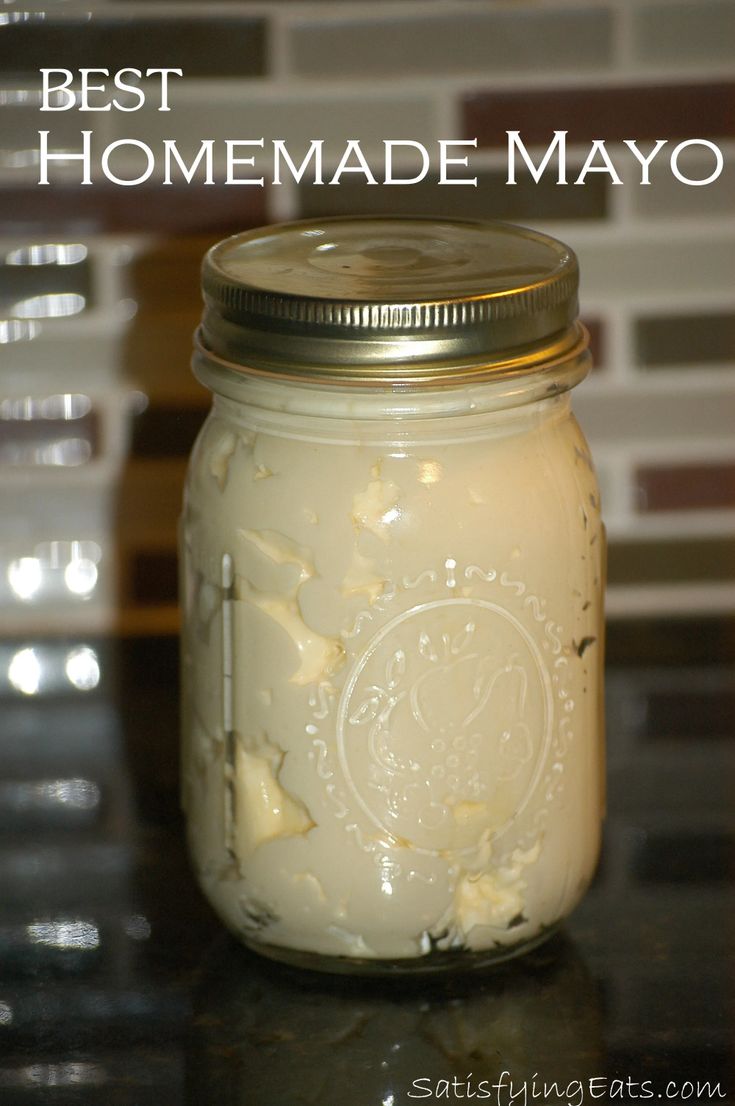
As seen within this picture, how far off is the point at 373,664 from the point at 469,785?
8 cm

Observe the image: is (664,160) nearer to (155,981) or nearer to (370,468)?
(370,468)

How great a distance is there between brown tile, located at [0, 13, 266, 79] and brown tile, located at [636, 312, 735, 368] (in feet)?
1.17

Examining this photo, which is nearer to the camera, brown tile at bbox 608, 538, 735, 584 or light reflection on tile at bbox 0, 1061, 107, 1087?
light reflection on tile at bbox 0, 1061, 107, 1087

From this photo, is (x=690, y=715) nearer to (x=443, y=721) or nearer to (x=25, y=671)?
(x=443, y=721)

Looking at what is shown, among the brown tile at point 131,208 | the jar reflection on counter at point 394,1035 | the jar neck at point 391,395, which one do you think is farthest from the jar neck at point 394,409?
the brown tile at point 131,208

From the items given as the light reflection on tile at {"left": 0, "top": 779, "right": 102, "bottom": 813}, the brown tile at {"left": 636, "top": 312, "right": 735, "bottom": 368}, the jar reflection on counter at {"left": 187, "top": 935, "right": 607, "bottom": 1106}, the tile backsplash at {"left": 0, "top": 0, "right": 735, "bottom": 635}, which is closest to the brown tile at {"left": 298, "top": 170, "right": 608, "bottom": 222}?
the tile backsplash at {"left": 0, "top": 0, "right": 735, "bottom": 635}

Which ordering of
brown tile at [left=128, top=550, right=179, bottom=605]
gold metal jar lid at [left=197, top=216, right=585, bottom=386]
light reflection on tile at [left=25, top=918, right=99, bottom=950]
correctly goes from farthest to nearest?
brown tile at [left=128, top=550, right=179, bottom=605] → light reflection on tile at [left=25, top=918, right=99, bottom=950] → gold metal jar lid at [left=197, top=216, right=585, bottom=386]

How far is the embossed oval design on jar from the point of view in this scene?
76 centimetres

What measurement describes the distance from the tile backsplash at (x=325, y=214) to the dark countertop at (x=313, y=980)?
0.19 meters

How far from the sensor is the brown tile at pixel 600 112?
44.3 inches

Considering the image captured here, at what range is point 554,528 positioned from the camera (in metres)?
0.77

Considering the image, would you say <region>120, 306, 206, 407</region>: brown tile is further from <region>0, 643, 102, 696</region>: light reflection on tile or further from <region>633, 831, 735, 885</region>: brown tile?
<region>633, 831, 735, 885</region>: brown tile

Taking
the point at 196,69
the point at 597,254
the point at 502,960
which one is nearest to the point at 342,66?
the point at 196,69

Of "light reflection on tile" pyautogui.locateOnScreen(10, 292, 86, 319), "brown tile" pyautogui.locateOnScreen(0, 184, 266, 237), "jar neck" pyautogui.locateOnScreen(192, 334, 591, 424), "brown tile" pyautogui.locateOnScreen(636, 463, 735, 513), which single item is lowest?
"brown tile" pyautogui.locateOnScreen(636, 463, 735, 513)
